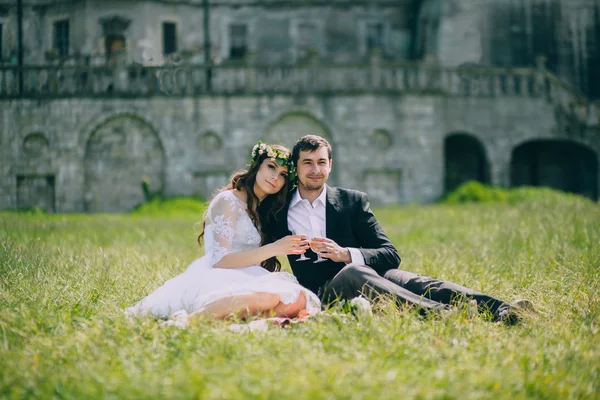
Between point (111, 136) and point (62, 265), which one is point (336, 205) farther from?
point (111, 136)

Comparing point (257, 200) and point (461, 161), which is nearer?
point (257, 200)

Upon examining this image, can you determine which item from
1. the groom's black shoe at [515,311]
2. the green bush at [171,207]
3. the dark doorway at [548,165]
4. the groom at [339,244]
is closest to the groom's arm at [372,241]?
the groom at [339,244]

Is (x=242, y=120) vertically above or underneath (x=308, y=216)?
above

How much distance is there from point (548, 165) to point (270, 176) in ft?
77.5

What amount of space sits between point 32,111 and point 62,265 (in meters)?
17.3

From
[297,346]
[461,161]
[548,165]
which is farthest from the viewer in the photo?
[548,165]

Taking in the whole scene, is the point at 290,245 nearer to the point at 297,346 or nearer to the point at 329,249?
the point at 329,249

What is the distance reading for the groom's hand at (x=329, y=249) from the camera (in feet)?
20.2

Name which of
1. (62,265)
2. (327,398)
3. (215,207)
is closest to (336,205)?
(215,207)

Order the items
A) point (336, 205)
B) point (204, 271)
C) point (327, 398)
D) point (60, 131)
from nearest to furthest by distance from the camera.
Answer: point (327, 398), point (204, 271), point (336, 205), point (60, 131)

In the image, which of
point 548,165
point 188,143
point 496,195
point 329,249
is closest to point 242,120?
point 188,143

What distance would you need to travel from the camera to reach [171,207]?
2247 cm

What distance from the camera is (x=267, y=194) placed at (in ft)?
22.4

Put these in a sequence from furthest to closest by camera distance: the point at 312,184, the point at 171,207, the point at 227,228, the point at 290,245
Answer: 1. the point at 171,207
2. the point at 312,184
3. the point at 227,228
4. the point at 290,245
